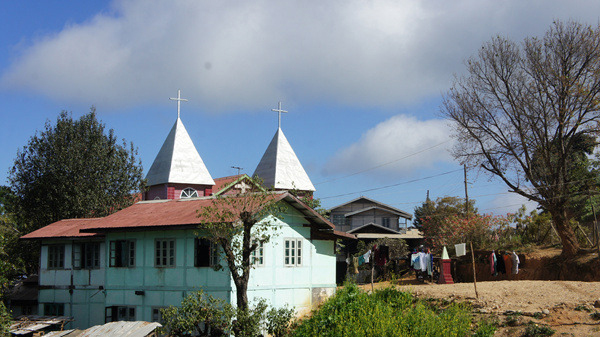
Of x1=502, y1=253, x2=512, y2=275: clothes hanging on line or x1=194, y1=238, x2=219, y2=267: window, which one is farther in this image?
x1=502, y1=253, x2=512, y2=275: clothes hanging on line

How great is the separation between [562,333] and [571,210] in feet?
111

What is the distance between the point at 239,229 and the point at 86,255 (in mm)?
10709

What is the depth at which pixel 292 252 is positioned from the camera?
26250mm

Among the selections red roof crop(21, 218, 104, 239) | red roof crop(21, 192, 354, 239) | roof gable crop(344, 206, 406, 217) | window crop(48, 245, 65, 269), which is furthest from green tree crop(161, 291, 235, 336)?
roof gable crop(344, 206, 406, 217)

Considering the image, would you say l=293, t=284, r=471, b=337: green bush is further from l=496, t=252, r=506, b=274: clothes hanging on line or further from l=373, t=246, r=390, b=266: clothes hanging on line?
l=496, t=252, r=506, b=274: clothes hanging on line

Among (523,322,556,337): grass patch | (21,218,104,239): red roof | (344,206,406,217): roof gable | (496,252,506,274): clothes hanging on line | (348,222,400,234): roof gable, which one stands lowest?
(523,322,556,337): grass patch

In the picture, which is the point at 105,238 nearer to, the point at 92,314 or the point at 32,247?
the point at 92,314

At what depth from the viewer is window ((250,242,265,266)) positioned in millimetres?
24422

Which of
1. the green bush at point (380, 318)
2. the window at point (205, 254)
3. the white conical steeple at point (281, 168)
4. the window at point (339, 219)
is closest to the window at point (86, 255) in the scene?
the window at point (205, 254)

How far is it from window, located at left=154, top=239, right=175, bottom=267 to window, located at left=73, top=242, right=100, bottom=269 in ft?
15.1

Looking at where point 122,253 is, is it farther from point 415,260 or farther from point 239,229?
point 415,260

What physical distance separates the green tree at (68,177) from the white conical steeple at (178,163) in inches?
200

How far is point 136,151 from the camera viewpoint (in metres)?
40.3

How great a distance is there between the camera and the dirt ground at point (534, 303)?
66.2 ft
